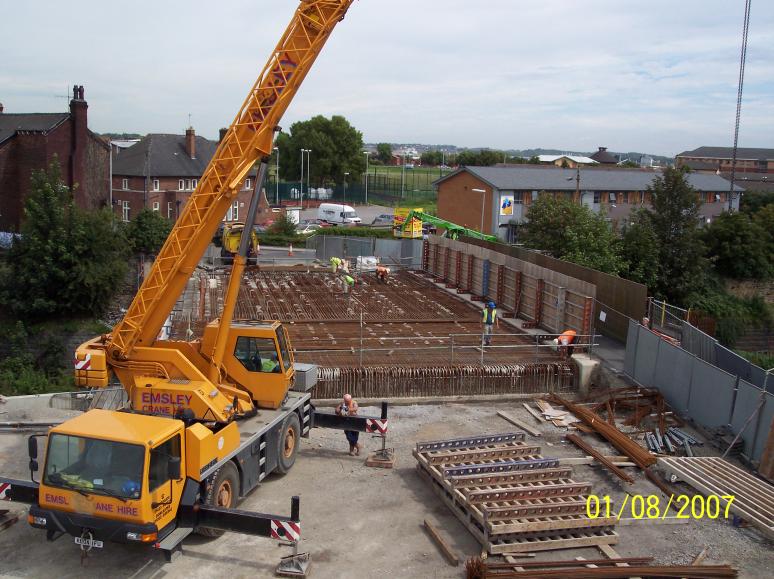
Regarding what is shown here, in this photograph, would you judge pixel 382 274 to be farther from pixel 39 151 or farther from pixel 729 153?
pixel 729 153

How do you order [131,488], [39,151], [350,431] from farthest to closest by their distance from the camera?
[39,151] < [350,431] < [131,488]

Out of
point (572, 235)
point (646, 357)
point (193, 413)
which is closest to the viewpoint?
point (193, 413)

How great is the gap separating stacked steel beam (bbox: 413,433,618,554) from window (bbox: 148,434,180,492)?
4.74m

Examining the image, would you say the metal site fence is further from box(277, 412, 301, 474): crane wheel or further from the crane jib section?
the crane jib section

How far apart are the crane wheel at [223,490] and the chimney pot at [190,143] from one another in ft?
181

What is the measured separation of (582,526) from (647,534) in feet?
4.66

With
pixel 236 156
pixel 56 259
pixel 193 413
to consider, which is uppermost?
pixel 236 156

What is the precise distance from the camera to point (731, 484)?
1331cm

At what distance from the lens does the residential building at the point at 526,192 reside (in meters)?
55.3

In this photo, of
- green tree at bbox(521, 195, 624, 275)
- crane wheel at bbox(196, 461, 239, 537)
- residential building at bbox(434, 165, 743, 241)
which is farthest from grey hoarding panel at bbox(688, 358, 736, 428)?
residential building at bbox(434, 165, 743, 241)

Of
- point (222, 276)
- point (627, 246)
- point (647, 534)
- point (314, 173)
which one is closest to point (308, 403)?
point (647, 534)

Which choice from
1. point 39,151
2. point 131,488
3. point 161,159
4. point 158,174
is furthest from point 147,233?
point 131,488

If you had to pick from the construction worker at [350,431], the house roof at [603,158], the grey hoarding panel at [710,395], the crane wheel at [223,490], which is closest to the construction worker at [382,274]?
the grey hoarding panel at [710,395]

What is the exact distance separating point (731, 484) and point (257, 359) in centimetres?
900
